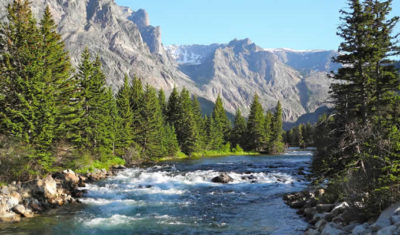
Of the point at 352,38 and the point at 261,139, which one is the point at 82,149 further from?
the point at 261,139

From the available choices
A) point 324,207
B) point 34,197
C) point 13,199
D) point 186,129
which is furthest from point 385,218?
point 186,129

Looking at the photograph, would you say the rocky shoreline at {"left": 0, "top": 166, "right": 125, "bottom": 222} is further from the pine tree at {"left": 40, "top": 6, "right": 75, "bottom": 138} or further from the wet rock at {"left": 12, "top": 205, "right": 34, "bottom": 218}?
the pine tree at {"left": 40, "top": 6, "right": 75, "bottom": 138}

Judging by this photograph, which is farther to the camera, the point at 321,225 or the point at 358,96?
the point at 358,96

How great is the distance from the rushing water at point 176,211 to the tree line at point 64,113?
6.11m

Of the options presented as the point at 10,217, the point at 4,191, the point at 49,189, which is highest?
the point at 4,191

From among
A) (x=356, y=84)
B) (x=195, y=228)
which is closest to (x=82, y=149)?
(x=195, y=228)

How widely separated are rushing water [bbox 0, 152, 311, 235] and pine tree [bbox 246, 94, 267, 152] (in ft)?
200

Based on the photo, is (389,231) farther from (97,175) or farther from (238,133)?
(238,133)

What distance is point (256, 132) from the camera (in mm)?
90875

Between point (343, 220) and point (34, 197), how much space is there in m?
19.1

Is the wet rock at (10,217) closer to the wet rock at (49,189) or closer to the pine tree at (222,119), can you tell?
the wet rock at (49,189)

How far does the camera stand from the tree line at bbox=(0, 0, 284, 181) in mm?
23781

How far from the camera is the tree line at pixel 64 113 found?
78.0 feet

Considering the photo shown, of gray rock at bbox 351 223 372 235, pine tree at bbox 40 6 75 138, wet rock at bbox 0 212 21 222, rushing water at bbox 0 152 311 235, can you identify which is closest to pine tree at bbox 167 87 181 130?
pine tree at bbox 40 6 75 138
